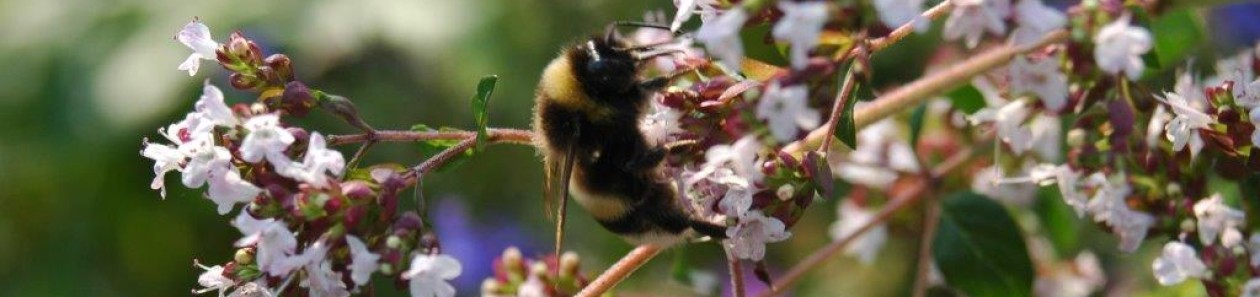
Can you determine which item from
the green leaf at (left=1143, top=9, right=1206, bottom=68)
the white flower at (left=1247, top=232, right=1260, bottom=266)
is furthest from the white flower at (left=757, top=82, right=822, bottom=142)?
the green leaf at (left=1143, top=9, right=1206, bottom=68)

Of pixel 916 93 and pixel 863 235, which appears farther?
pixel 863 235

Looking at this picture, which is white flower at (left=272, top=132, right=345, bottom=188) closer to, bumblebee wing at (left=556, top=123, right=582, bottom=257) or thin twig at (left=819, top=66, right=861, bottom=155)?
bumblebee wing at (left=556, top=123, right=582, bottom=257)

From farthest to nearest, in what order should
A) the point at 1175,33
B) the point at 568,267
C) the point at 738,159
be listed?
1. the point at 1175,33
2. the point at 568,267
3. the point at 738,159

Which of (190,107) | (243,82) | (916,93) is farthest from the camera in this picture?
(190,107)

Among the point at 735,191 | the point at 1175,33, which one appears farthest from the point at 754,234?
the point at 1175,33

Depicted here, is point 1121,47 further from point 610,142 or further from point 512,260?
point 512,260

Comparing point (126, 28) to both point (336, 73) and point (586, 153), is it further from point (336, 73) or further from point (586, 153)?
point (586, 153)

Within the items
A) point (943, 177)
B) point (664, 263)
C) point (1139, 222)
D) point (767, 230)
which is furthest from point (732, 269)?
point (664, 263)

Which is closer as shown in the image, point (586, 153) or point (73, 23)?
point (586, 153)
